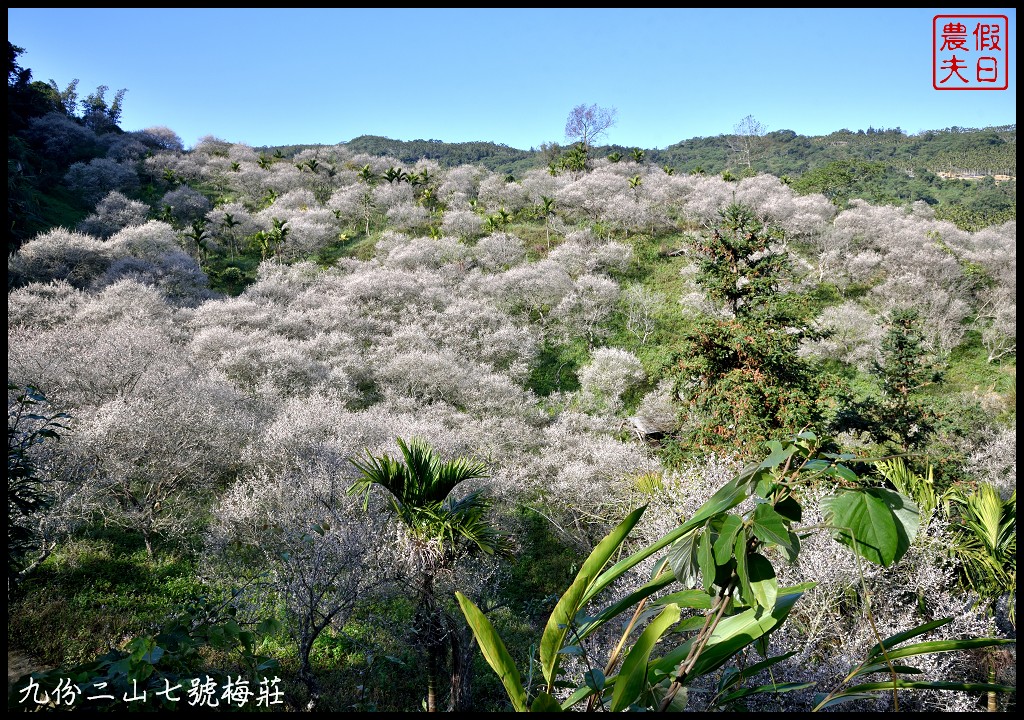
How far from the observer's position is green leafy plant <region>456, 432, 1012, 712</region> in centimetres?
81

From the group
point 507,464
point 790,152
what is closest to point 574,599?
point 507,464

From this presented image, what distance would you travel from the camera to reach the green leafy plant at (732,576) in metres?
0.81

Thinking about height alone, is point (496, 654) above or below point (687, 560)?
below

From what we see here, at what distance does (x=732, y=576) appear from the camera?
900 mm

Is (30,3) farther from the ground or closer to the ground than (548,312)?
farther from the ground

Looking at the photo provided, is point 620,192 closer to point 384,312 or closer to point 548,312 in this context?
point 548,312

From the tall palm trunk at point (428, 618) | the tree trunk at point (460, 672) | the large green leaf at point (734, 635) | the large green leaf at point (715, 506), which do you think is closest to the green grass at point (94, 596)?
the tall palm trunk at point (428, 618)

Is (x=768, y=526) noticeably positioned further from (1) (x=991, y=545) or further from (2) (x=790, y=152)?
(2) (x=790, y=152)

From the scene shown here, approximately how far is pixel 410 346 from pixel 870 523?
800 inches

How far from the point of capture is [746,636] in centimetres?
98

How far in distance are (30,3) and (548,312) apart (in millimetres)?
26457

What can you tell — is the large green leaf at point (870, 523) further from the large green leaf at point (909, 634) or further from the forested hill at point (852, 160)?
the forested hill at point (852, 160)

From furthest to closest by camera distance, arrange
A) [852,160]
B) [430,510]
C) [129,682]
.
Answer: [852,160], [430,510], [129,682]

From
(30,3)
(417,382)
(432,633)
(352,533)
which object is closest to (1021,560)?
(30,3)
